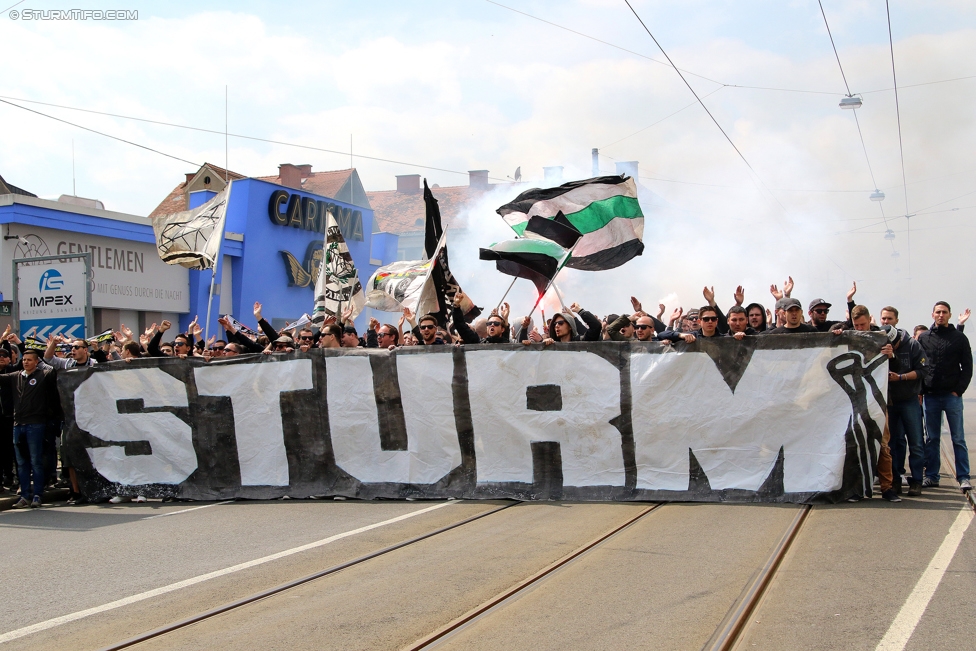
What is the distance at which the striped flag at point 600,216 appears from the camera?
10.6 m

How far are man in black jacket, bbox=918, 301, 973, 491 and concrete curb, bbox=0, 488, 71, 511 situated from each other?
924 centimetres

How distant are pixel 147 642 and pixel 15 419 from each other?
6.23 meters

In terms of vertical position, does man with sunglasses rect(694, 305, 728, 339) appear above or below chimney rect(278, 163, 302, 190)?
below

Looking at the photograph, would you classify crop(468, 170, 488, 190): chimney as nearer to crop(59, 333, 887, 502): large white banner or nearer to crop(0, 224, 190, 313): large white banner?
crop(0, 224, 190, 313): large white banner

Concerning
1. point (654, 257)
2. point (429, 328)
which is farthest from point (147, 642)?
point (654, 257)

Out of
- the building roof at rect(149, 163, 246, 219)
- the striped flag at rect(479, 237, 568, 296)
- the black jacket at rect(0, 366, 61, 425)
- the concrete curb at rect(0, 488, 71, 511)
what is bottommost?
the concrete curb at rect(0, 488, 71, 511)

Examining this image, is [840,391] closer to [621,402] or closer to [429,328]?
[621,402]

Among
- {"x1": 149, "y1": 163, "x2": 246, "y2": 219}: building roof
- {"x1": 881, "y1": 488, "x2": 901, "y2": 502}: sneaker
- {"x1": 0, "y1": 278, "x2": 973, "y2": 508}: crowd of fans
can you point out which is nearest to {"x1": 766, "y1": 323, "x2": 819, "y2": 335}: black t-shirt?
{"x1": 0, "y1": 278, "x2": 973, "y2": 508}: crowd of fans

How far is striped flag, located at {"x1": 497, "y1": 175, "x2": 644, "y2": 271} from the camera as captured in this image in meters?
10.6

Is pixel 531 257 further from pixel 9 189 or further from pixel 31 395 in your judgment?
pixel 9 189

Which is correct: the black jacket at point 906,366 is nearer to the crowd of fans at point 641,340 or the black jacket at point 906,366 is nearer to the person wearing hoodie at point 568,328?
the crowd of fans at point 641,340

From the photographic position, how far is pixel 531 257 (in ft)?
32.3

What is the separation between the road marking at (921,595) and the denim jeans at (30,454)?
845 centimetres

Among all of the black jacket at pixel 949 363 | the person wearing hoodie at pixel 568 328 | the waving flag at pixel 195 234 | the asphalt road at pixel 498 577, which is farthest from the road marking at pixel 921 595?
the waving flag at pixel 195 234
